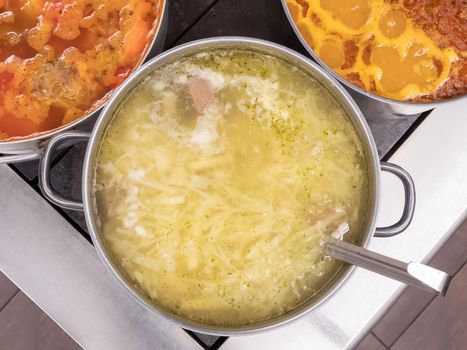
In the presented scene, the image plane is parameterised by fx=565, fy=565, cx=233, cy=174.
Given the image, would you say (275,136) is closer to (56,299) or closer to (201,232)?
(201,232)

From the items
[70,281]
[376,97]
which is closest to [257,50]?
[376,97]

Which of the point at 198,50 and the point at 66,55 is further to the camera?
the point at 66,55

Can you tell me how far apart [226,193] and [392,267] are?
353mm

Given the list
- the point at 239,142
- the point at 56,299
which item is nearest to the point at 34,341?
the point at 56,299

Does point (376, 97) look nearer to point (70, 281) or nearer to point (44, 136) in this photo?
point (44, 136)

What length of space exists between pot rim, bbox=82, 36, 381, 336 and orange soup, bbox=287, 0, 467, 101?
239 mm

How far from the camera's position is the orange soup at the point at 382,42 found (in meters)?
1.28

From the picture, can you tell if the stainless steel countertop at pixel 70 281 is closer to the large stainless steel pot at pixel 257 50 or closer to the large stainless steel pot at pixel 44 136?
the large stainless steel pot at pixel 44 136

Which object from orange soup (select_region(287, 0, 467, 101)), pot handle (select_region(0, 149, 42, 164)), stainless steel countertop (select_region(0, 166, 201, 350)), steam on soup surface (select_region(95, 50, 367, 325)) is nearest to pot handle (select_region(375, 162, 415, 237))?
steam on soup surface (select_region(95, 50, 367, 325))

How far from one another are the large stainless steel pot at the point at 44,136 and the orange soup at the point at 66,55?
32 millimetres

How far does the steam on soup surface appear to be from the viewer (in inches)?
42.4

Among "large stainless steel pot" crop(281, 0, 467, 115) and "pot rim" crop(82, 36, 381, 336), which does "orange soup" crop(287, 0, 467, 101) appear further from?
"pot rim" crop(82, 36, 381, 336)

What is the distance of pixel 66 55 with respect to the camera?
4.07ft

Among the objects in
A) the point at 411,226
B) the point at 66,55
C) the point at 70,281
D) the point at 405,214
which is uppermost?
the point at 66,55
